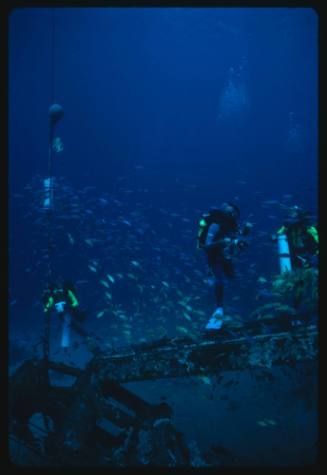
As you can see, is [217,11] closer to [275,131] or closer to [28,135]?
[275,131]

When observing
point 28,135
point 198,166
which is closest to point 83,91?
point 28,135

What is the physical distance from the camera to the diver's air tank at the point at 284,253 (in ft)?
16.8

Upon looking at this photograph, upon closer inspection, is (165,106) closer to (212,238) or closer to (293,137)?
(293,137)

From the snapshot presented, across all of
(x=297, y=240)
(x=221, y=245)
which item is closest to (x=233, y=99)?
(x=221, y=245)

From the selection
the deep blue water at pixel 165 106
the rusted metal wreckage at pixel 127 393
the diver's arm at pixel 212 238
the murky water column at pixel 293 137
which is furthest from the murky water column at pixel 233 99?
the rusted metal wreckage at pixel 127 393

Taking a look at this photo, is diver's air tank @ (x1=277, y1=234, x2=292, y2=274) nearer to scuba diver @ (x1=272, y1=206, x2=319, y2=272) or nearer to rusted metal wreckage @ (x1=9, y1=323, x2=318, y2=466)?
scuba diver @ (x1=272, y1=206, x2=319, y2=272)

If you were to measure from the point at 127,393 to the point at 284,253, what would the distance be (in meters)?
3.37

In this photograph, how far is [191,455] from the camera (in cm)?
429

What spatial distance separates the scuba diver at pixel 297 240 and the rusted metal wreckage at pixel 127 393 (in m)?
1.59

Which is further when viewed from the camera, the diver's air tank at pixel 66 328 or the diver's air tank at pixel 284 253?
the diver's air tank at pixel 66 328

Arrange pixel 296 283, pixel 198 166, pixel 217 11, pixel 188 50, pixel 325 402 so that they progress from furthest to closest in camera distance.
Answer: pixel 188 50
pixel 198 166
pixel 217 11
pixel 296 283
pixel 325 402

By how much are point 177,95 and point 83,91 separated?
1074 inches

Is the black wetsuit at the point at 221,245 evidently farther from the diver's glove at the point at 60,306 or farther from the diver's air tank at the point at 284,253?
the diver's glove at the point at 60,306

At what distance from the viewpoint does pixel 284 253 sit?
16.9 feet
